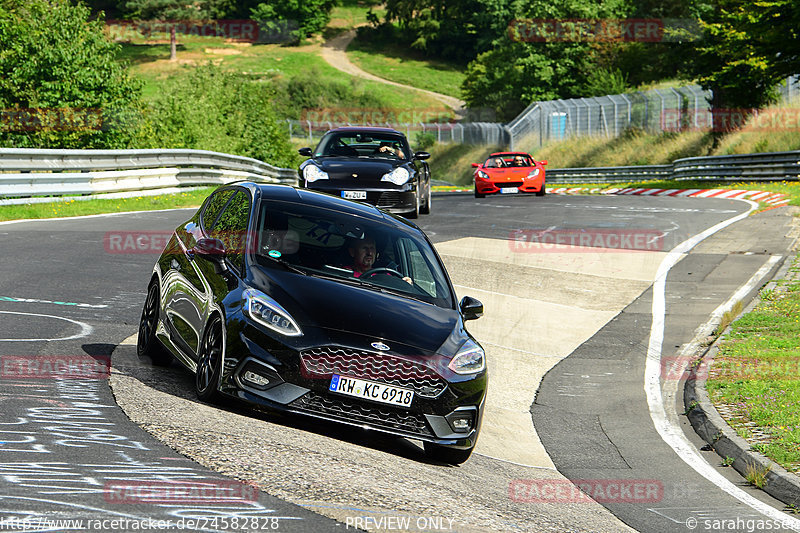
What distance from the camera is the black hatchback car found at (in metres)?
6.54

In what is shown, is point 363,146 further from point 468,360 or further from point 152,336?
point 468,360

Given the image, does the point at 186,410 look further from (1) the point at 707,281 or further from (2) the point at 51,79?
(2) the point at 51,79

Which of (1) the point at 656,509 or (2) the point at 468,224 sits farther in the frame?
(2) the point at 468,224

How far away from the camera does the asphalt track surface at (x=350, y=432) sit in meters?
5.04

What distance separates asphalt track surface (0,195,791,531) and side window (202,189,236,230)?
4.21 feet

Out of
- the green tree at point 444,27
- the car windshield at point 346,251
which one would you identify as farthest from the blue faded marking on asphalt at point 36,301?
the green tree at point 444,27

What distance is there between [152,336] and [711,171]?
3171cm

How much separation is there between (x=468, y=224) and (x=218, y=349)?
14035mm

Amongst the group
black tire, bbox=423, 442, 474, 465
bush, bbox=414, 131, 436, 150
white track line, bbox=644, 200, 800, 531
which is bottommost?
bush, bbox=414, 131, 436, 150

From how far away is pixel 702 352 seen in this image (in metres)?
11.4

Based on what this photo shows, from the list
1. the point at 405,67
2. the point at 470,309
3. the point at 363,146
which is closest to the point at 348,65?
the point at 405,67

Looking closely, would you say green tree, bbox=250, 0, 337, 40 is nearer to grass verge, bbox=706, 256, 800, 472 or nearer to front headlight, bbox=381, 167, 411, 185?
front headlight, bbox=381, 167, 411, 185

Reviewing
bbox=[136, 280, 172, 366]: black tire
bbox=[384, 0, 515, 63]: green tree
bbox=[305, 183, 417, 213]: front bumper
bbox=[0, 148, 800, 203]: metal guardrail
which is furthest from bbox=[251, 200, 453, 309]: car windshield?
bbox=[384, 0, 515, 63]: green tree

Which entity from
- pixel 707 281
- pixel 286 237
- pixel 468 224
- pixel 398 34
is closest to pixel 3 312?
pixel 286 237
